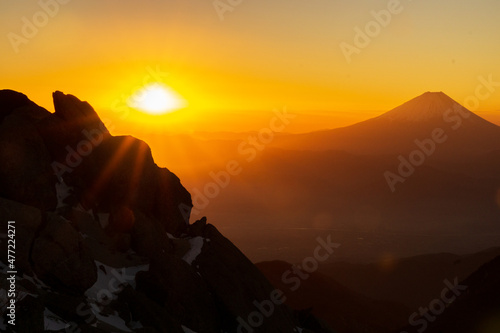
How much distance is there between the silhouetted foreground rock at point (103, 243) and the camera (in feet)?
98.8

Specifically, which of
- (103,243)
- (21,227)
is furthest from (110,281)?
(21,227)

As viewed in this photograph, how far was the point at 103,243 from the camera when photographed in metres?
36.4

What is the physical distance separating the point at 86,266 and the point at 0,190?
7.21 metres

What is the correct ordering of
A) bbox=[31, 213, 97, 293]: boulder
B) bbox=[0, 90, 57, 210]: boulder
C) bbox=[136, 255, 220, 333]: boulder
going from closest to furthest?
1. bbox=[31, 213, 97, 293]: boulder
2. bbox=[0, 90, 57, 210]: boulder
3. bbox=[136, 255, 220, 333]: boulder

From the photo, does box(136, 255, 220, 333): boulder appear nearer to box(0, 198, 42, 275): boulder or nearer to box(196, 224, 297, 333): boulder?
box(196, 224, 297, 333): boulder

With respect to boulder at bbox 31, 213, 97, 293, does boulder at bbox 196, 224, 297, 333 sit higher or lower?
lower

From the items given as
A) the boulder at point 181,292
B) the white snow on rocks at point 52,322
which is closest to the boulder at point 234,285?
the boulder at point 181,292

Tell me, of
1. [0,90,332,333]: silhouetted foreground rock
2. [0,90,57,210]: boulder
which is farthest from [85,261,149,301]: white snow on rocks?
[0,90,57,210]: boulder

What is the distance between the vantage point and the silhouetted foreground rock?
30.1m

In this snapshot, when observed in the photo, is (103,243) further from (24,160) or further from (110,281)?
(24,160)

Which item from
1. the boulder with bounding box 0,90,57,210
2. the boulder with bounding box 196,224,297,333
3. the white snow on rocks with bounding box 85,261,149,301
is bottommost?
the boulder with bounding box 196,224,297,333

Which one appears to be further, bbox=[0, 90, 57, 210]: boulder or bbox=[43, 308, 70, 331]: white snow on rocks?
bbox=[0, 90, 57, 210]: boulder

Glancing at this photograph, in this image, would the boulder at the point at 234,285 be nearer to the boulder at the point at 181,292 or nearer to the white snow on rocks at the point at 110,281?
the boulder at the point at 181,292

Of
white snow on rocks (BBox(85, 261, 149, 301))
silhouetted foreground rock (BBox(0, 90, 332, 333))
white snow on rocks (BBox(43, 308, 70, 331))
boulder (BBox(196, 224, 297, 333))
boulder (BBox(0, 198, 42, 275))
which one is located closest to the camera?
white snow on rocks (BBox(43, 308, 70, 331))
